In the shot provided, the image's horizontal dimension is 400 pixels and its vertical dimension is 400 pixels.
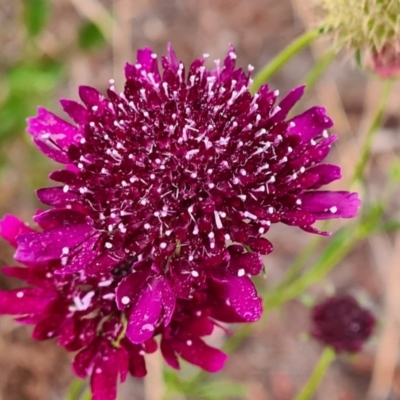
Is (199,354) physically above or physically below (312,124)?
below

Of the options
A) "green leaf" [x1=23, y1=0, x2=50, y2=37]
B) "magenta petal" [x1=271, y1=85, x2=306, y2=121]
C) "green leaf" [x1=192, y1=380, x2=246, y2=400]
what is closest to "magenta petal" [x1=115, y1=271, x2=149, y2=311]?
"magenta petal" [x1=271, y1=85, x2=306, y2=121]

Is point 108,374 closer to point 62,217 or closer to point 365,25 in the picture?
point 62,217

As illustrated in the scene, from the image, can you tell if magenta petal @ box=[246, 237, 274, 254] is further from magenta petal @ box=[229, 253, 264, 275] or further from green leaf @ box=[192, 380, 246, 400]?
green leaf @ box=[192, 380, 246, 400]


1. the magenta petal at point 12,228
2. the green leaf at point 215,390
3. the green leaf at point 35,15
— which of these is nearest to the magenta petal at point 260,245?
the magenta petal at point 12,228

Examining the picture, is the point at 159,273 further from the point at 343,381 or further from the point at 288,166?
the point at 343,381

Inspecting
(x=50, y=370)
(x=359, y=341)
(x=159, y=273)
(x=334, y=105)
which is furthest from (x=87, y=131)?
(x=334, y=105)

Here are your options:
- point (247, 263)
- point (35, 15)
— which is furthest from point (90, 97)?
point (35, 15)

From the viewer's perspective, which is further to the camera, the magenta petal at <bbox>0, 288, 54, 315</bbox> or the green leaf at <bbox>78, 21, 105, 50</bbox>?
the green leaf at <bbox>78, 21, 105, 50</bbox>
